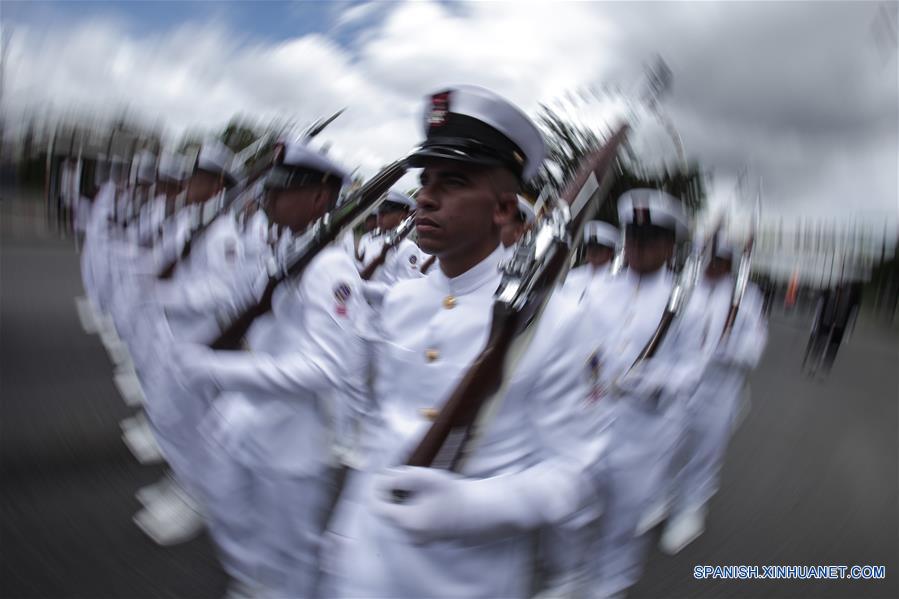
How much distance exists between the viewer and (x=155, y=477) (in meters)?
4.38

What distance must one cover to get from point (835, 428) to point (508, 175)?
719 centimetres

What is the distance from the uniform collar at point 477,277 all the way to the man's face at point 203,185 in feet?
8.47

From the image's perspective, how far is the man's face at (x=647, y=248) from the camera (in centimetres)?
386

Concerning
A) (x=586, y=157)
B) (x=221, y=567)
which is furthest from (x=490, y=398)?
(x=221, y=567)

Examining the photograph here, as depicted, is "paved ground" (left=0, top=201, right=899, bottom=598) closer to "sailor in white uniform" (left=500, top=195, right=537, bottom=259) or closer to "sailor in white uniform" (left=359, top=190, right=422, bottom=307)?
"sailor in white uniform" (left=500, top=195, right=537, bottom=259)

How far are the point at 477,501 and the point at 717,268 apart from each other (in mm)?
2953

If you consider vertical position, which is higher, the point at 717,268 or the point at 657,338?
the point at 717,268

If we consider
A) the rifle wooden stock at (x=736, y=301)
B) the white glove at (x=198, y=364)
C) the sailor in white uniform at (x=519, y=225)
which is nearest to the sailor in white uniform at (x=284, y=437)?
the white glove at (x=198, y=364)

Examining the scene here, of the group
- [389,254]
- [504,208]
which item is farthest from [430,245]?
[389,254]

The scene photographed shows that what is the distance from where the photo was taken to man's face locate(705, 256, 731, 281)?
3781 mm

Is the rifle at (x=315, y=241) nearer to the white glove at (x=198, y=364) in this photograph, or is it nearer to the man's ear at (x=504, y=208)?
the white glove at (x=198, y=364)

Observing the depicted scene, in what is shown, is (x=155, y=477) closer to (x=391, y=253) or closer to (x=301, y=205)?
(x=301, y=205)

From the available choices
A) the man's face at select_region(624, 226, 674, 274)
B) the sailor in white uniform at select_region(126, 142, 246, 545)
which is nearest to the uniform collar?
the sailor in white uniform at select_region(126, 142, 246, 545)

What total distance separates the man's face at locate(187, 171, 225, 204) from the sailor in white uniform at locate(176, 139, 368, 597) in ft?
3.33
